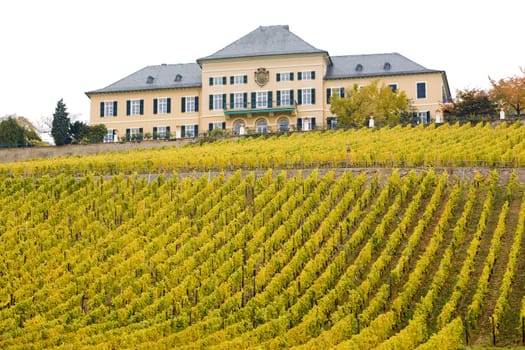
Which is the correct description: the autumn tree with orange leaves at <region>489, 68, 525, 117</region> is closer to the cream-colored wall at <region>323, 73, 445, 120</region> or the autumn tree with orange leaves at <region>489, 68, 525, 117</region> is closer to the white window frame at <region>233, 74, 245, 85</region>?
the cream-colored wall at <region>323, 73, 445, 120</region>

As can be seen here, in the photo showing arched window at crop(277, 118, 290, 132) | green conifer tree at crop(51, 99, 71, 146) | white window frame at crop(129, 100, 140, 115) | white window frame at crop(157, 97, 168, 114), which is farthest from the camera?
white window frame at crop(129, 100, 140, 115)

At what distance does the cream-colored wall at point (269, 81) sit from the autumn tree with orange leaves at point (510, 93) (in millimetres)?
11736

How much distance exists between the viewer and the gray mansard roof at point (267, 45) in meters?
59.1

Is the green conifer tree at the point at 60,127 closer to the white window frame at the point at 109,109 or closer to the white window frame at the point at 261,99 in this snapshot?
the white window frame at the point at 109,109

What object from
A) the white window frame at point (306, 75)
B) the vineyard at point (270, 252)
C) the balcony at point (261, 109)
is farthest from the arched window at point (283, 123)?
the vineyard at point (270, 252)

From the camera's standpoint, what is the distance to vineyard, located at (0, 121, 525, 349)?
21172mm

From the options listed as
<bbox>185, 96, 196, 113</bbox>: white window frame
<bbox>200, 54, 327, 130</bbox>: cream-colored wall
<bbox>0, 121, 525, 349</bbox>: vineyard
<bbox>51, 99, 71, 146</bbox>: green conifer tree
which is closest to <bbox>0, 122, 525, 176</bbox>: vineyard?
<bbox>0, 121, 525, 349</bbox>: vineyard

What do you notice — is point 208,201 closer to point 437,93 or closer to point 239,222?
point 239,222

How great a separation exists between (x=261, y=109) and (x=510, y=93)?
16512 millimetres

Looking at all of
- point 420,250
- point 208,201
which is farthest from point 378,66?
point 420,250

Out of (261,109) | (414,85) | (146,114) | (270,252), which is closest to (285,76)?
(261,109)

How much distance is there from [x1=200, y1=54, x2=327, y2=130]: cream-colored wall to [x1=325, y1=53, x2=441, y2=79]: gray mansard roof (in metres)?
1.49

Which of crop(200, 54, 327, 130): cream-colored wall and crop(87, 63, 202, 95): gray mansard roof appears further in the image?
crop(87, 63, 202, 95): gray mansard roof

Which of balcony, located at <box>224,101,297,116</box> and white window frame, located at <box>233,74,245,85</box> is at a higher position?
white window frame, located at <box>233,74,245,85</box>
